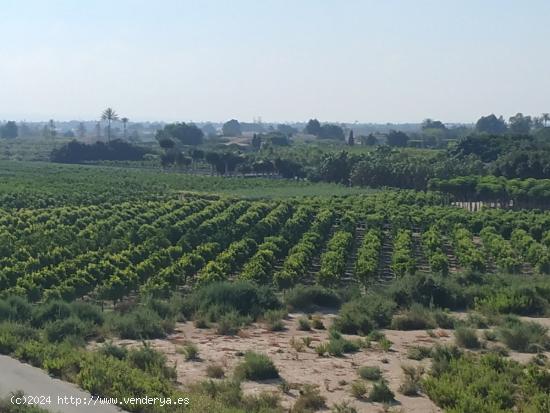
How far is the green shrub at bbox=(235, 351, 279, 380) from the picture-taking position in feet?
59.4

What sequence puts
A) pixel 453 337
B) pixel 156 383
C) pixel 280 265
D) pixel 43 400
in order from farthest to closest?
1. pixel 280 265
2. pixel 453 337
3. pixel 156 383
4. pixel 43 400

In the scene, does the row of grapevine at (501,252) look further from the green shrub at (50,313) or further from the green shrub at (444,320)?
the green shrub at (50,313)

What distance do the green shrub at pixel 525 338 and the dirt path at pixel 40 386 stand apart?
11.0 m

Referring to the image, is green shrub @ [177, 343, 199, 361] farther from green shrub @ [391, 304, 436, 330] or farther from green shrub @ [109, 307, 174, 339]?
green shrub @ [391, 304, 436, 330]

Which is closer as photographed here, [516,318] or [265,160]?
[516,318]

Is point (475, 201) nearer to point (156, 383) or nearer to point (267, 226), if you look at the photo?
point (267, 226)

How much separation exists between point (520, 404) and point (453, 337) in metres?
6.60

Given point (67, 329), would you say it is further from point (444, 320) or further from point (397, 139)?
point (397, 139)

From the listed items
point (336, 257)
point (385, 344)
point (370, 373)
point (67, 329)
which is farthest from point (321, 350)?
point (336, 257)

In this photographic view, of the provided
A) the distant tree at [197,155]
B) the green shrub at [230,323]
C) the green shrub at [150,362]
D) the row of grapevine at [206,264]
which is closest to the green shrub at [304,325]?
the green shrub at [230,323]

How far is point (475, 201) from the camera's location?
74.9 meters

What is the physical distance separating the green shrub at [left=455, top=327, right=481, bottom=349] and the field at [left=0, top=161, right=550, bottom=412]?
0.06m

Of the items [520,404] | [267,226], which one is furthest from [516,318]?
[267,226]

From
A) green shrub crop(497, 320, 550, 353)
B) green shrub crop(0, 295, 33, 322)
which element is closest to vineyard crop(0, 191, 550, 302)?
green shrub crop(0, 295, 33, 322)
